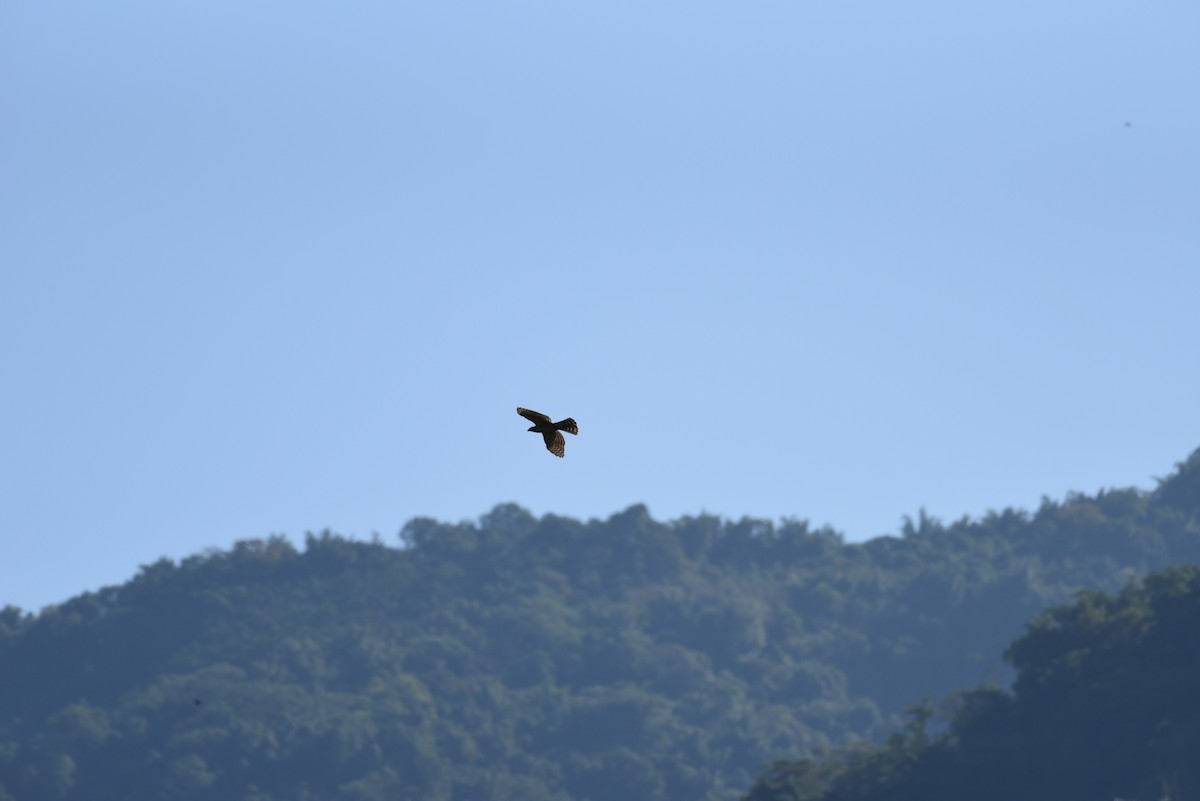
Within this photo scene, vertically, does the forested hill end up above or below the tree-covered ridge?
above

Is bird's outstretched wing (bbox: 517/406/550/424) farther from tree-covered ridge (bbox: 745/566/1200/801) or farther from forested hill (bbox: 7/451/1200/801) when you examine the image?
forested hill (bbox: 7/451/1200/801)

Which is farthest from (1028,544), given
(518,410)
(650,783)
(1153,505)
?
(518,410)

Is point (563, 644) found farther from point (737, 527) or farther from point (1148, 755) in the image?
point (1148, 755)

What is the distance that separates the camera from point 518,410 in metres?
21.0

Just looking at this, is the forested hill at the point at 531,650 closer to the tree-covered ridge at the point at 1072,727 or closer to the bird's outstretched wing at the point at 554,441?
the tree-covered ridge at the point at 1072,727

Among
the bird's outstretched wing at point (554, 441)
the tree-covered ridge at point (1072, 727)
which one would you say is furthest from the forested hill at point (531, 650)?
the bird's outstretched wing at point (554, 441)

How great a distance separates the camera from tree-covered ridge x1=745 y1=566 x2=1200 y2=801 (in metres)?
68.3

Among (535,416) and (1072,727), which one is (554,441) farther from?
(1072,727)

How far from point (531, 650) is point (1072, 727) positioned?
65.8 metres

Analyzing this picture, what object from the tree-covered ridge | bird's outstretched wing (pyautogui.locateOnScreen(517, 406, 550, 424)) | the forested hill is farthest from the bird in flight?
the forested hill

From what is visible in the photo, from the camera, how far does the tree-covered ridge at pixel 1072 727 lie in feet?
224

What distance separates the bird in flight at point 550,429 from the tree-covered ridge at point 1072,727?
49258mm

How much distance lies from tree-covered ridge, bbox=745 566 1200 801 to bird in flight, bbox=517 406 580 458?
49.3m

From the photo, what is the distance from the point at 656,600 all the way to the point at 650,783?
94.9ft
